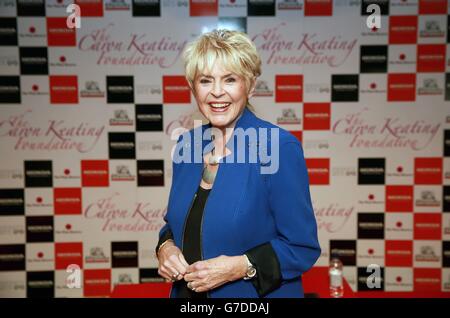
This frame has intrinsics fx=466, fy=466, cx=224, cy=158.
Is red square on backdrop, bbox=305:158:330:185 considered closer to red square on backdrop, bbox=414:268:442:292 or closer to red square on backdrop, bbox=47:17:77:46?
red square on backdrop, bbox=414:268:442:292

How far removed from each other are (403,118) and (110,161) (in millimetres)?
1675

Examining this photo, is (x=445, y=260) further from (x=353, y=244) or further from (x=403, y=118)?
(x=403, y=118)

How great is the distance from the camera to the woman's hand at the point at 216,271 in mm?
1119

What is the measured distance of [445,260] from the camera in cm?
269

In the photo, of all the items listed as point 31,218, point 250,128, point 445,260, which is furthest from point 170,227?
point 445,260

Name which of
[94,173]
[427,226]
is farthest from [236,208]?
[427,226]

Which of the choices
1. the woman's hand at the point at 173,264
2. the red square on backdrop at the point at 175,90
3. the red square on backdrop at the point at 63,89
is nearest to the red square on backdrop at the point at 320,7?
the red square on backdrop at the point at 175,90

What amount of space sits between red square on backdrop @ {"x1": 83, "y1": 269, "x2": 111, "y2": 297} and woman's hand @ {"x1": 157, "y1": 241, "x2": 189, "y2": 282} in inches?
64.2

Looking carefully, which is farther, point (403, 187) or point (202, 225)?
point (403, 187)

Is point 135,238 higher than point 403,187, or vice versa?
point 403,187

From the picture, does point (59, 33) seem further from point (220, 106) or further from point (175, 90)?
point (220, 106)

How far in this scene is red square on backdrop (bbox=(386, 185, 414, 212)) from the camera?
Answer: 266cm

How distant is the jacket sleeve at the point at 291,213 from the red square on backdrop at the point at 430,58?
5.82 ft

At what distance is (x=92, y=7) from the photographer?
2570 mm
